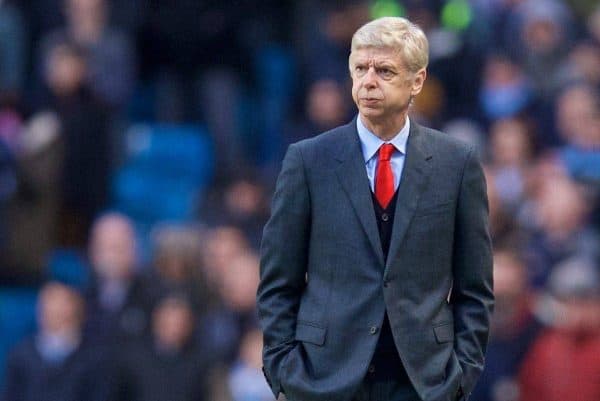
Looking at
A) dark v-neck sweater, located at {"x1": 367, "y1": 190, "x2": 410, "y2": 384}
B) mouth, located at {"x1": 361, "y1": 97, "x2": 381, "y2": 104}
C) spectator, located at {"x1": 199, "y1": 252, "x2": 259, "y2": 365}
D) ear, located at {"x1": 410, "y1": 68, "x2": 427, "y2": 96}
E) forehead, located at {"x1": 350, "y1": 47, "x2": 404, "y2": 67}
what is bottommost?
spectator, located at {"x1": 199, "y1": 252, "x2": 259, "y2": 365}

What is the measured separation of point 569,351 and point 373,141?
385 centimetres

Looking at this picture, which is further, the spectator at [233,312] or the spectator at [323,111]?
the spectator at [323,111]

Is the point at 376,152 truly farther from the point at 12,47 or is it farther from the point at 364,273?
the point at 12,47

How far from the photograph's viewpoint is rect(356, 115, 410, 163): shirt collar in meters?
5.09

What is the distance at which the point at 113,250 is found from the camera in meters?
10.6

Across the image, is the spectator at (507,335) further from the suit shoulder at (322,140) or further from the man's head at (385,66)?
the man's head at (385,66)

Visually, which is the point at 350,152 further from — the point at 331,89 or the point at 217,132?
the point at 217,132

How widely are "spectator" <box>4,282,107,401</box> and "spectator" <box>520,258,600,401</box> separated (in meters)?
2.71

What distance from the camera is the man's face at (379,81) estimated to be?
4938 millimetres

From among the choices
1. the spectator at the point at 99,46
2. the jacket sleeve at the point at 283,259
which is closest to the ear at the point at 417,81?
the jacket sleeve at the point at 283,259

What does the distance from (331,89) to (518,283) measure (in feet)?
9.28

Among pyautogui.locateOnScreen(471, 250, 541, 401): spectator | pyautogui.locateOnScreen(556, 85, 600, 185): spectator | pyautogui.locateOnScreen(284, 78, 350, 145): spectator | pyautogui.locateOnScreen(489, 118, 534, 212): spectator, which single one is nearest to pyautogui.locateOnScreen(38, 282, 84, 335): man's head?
pyautogui.locateOnScreen(284, 78, 350, 145): spectator

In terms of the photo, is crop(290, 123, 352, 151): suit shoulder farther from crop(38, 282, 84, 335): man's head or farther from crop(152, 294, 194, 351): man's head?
crop(38, 282, 84, 335): man's head

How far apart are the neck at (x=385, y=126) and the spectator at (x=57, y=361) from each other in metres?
5.09
